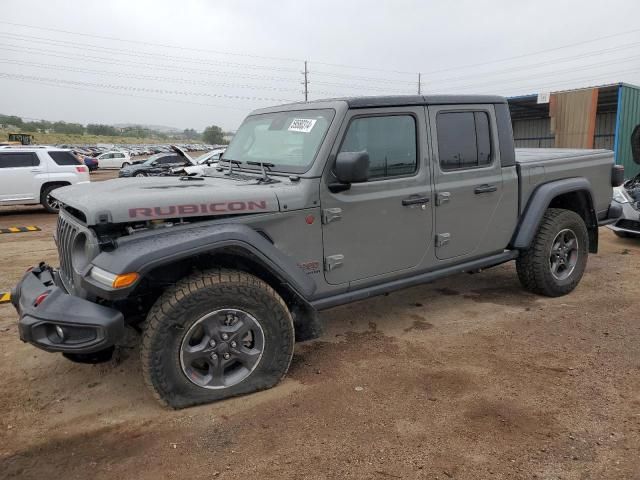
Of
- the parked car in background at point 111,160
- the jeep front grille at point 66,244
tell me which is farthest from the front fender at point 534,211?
the parked car in background at point 111,160

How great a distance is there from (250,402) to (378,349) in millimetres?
1207

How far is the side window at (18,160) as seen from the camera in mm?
11906

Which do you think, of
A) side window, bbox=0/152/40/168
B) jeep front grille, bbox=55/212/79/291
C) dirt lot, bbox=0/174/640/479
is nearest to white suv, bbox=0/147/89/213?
side window, bbox=0/152/40/168

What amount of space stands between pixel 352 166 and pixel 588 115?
1697 centimetres

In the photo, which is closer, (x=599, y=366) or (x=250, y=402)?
(x=250, y=402)

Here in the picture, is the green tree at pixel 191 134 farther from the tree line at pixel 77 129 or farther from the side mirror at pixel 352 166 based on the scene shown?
the side mirror at pixel 352 166

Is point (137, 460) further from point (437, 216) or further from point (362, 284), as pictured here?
point (437, 216)

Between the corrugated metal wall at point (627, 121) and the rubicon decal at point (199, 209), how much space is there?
15982 millimetres

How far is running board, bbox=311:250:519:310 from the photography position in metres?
3.56

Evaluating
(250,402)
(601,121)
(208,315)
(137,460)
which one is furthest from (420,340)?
(601,121)

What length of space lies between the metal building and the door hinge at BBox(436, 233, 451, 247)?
13765 mm

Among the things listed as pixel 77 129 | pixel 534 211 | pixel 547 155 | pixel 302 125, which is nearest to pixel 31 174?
pixel 302 125

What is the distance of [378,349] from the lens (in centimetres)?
395

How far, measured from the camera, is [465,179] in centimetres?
418
